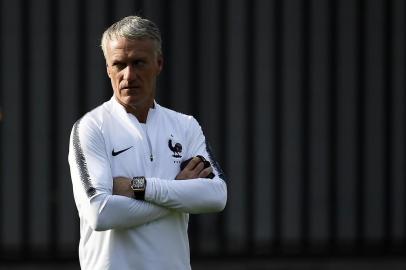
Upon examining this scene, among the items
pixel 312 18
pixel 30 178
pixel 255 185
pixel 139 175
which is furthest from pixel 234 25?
pixel 139 175

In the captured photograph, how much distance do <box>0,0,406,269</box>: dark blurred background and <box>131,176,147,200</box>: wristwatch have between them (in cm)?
453

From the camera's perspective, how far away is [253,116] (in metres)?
8.98

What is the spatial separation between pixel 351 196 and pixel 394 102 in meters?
0.92

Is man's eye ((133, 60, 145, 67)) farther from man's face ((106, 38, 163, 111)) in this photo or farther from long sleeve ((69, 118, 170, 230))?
long sleeve ((69, 118, 170, 230))

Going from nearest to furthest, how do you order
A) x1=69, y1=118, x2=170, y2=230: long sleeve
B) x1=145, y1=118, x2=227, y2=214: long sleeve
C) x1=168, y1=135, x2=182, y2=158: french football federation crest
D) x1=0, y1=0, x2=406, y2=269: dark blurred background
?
x1=69, y1=118, x2=170, y2=230: long sleeve, x1=145, y1=118, x2=227, y2=214: long sleeve, x1=168, y1=135, x2=182, y2=158: french football federation crest, x1=0, y1=0, x2=406, y2=269: dark blurred background

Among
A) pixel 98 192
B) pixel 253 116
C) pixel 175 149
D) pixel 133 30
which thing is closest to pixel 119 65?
pixel 133 30

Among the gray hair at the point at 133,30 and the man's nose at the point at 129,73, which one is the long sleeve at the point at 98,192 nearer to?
the man's nose at the point at 129,73

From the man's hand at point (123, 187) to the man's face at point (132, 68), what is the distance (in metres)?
0.35

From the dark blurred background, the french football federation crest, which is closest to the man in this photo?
the french football federation crest

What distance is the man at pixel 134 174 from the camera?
4270 millimetres

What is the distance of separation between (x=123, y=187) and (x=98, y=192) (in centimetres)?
11

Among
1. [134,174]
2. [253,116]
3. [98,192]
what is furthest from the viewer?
[253,116]

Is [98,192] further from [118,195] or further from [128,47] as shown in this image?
[128,47]

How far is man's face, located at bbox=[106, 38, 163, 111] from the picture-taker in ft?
14.3
